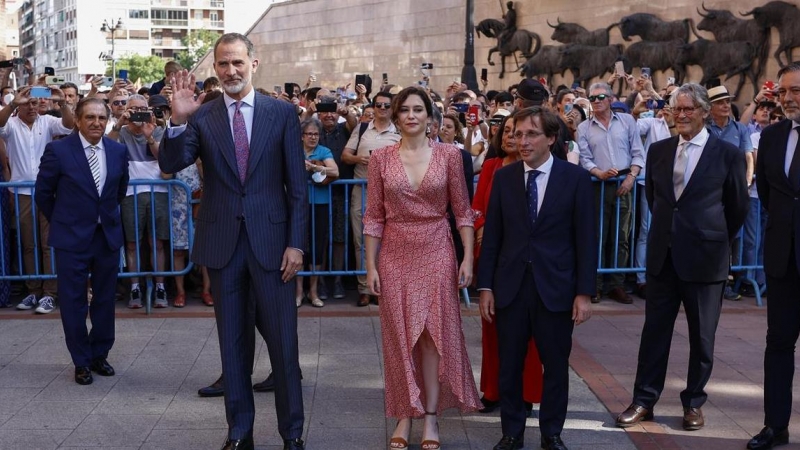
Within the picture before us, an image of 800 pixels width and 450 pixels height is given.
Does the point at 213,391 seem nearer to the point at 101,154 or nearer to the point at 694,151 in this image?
the point at 101,154

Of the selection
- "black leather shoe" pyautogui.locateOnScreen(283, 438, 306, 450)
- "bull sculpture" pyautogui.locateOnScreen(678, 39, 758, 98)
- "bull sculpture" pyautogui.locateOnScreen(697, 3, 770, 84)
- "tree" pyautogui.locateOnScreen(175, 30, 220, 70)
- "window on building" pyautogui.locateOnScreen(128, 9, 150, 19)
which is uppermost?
"window on building" pyautogui.locateOnScreen(128, 9, 150, 19)

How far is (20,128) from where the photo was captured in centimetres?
876

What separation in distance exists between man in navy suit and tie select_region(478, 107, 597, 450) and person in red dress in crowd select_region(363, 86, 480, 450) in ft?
0.70

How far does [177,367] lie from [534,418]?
2.58 m

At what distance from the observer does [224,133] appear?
4.94m

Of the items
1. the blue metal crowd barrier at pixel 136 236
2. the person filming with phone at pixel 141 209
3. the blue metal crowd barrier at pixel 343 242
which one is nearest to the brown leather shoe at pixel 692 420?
the blue metal crowd barrier at pixel 343 242

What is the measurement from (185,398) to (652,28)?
16.9m

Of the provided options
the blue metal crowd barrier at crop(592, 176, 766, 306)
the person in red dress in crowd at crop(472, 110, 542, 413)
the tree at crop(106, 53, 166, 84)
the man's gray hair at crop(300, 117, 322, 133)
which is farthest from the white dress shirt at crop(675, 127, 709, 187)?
the tree at crop(106, 53, 166, 84)

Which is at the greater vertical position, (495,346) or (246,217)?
(246,217)

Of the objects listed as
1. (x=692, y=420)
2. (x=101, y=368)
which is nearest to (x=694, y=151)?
(x=692, y=420)

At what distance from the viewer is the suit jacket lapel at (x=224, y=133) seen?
4918 millimetres

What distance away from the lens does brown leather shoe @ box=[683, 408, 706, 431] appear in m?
5.57

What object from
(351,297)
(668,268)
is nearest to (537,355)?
(668,268)

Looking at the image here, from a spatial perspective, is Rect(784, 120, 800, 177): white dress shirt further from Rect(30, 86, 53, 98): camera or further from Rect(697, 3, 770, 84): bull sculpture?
Rect(697, 3, 770, 84): bull sculpture
